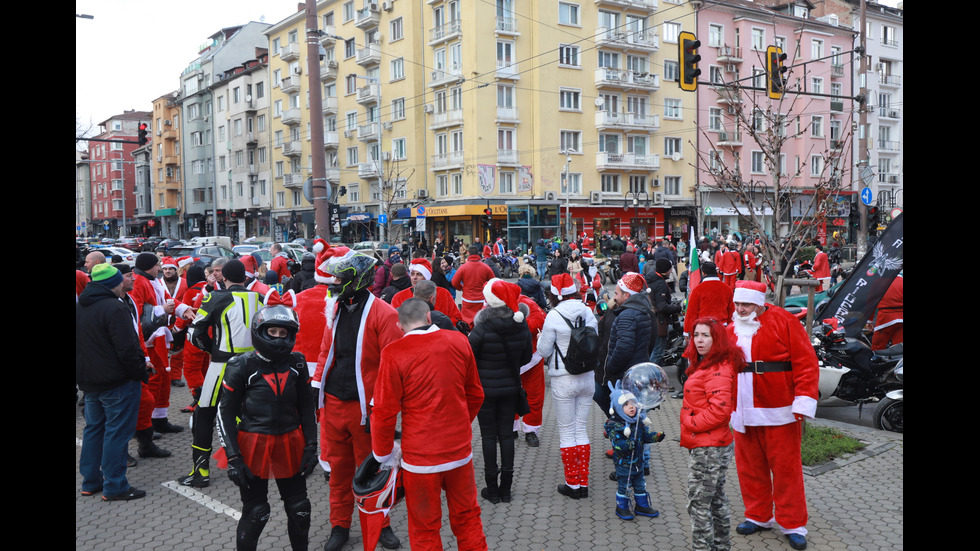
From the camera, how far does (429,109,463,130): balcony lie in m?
41.5

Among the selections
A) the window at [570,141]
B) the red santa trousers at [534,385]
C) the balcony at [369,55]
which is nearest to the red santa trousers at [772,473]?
the red santa trousers at [534,385]

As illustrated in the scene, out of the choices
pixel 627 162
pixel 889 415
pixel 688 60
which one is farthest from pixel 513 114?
pixel 889 415

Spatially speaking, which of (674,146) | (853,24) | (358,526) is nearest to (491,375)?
(358,526)

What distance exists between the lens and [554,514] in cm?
563

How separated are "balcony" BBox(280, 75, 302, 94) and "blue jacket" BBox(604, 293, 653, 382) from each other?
51.9 m

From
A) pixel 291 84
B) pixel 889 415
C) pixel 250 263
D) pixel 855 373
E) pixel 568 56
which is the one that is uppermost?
pixel 291 84

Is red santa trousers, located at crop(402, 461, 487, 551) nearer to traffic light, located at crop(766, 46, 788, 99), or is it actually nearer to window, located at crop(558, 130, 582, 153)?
traffic light, located at crop(766, 46, 788, 99)

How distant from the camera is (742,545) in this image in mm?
4984

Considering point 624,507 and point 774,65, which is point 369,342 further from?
point 774,65

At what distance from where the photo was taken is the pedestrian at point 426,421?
4.16 m

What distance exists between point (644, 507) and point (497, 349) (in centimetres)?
169

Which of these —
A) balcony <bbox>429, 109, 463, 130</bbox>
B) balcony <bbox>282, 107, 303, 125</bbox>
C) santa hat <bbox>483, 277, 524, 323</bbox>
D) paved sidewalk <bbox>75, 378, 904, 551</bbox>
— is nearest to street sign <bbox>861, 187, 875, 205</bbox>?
paved sidewalk <bbox>75, 378, 904, 551</bbox>

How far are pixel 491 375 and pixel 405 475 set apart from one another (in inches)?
62.7
